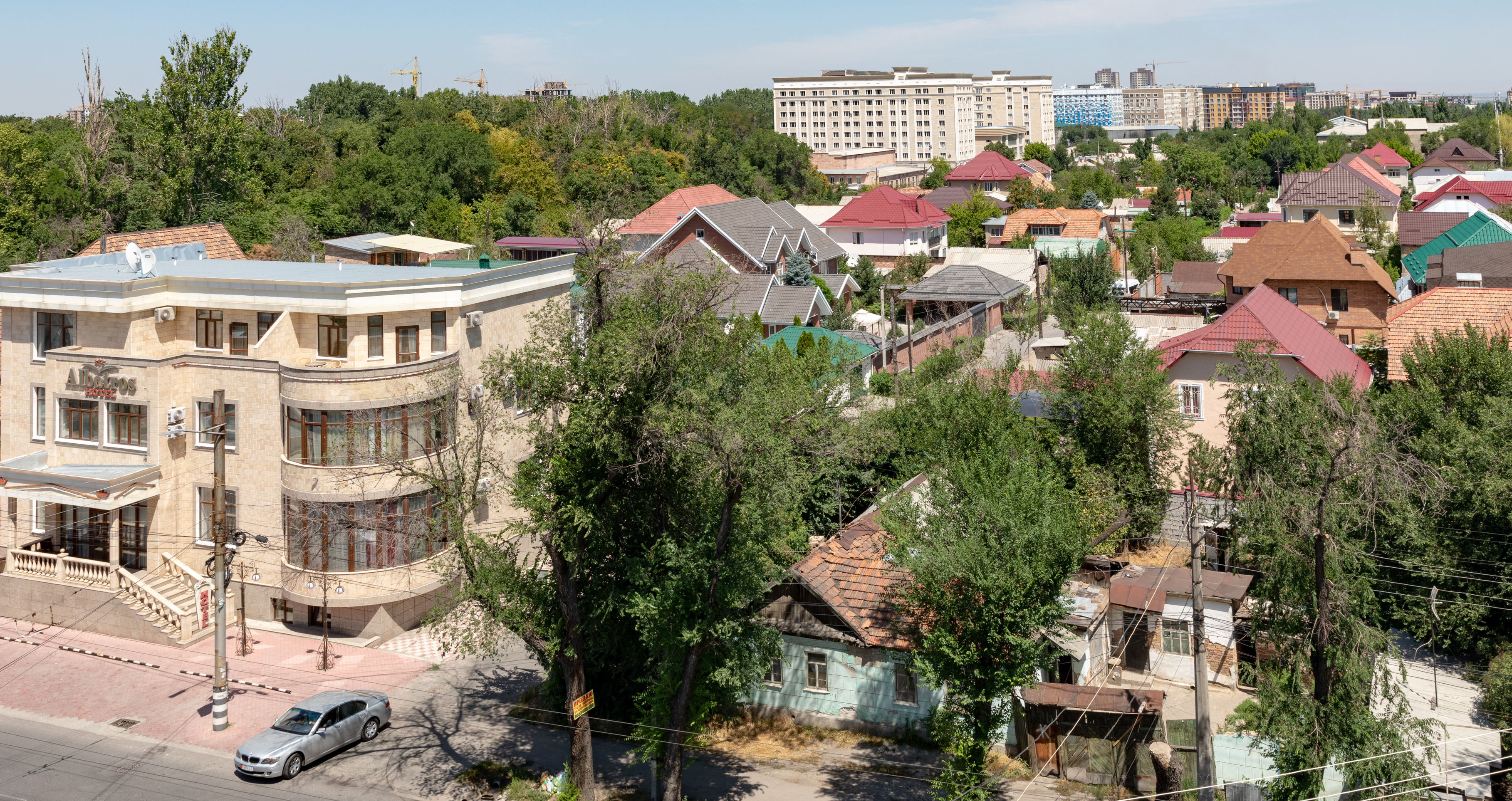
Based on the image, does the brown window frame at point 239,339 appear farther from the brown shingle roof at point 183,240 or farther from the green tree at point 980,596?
the green tree at point 980,596

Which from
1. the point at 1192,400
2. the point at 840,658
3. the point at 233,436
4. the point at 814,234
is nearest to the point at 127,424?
the point at 233,436

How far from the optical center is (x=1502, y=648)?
22984 millimetres

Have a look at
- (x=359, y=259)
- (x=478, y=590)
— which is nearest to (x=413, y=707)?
(x=478, y=590)

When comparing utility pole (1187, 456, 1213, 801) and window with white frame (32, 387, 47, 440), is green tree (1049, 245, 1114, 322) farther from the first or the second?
window with white frame (32, 387, 47, 440)

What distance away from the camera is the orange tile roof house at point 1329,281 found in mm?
48844

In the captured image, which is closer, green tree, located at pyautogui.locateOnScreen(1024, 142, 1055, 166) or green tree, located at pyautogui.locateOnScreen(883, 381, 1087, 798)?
green tree, located at pyautogui.locateOnScreen(883, 381, 1087, 798)

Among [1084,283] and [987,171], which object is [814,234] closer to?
[1084,283]

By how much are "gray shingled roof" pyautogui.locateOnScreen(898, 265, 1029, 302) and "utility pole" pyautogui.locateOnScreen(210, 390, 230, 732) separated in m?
39.9

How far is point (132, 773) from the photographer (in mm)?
20734

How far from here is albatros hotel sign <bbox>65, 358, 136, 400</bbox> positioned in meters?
26.7

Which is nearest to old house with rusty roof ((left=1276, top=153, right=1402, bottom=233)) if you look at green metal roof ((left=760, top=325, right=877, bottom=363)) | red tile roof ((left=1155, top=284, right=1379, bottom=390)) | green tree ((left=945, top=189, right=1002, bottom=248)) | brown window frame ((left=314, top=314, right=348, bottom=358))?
green tree ((left=945, top=189, right=1002, bottom=248))

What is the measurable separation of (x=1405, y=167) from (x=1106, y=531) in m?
106

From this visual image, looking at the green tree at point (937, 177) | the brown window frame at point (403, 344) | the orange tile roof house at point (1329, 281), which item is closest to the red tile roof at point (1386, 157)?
the green tree at point (937, 177)

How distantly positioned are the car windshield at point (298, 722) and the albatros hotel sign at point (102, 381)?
32.3 ft
